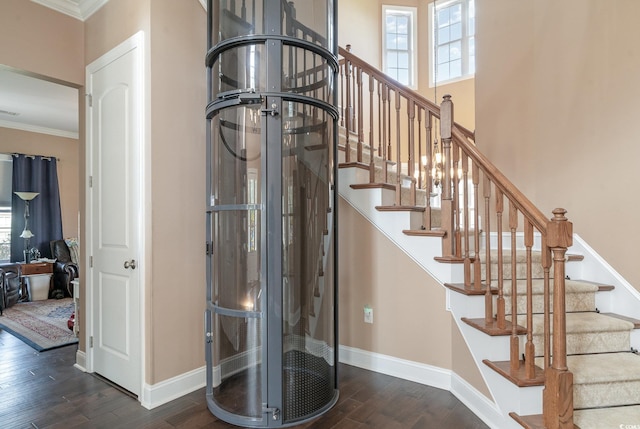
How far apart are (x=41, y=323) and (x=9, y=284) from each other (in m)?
1.60

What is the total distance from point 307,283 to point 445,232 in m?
1.12

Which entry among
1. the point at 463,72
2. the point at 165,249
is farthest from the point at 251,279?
the point at 463,72

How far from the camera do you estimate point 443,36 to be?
6586 millimetres

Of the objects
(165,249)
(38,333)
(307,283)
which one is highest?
(165,249)

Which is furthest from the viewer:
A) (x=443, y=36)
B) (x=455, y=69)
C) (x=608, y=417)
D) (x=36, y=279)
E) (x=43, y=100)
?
(x=443, y=36)

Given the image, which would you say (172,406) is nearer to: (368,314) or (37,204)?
(368,314)

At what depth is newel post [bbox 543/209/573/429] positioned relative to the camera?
1.81 metres

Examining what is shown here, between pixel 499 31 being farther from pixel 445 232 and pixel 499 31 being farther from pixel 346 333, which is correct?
pixel 346 333

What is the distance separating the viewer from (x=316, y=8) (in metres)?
2.30

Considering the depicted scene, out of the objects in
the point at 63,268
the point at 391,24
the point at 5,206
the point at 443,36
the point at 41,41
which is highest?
the point at 391,24

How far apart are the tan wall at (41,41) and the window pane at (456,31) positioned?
579cm

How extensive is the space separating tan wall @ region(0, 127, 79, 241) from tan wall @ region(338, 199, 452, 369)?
643 centimetres

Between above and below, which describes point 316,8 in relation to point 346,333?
above

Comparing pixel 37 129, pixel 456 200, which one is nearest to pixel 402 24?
pixel 456 200
